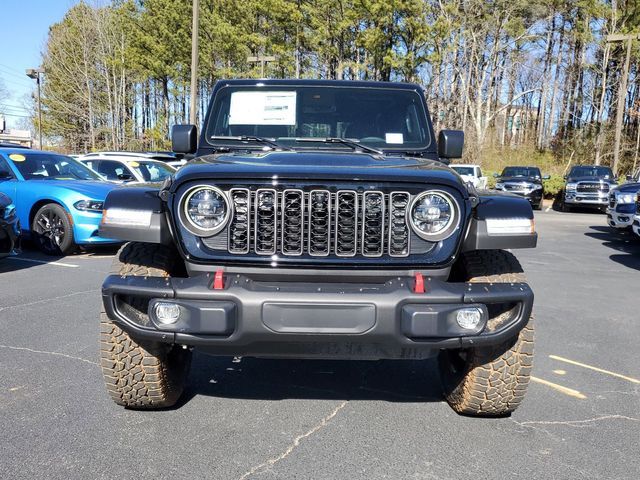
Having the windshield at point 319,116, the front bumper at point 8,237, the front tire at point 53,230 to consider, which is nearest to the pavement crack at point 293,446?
the windshield at point 319,116

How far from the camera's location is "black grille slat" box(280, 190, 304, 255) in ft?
8.97

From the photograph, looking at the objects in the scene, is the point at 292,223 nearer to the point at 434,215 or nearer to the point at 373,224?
the point at 373,224

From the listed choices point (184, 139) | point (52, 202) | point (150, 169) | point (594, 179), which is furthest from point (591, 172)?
point (184, 139)

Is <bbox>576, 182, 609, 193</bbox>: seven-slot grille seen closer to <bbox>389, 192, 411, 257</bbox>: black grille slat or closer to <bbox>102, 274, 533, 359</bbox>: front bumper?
<bbox>102, 274, 533, 359</bbox>: front bumper

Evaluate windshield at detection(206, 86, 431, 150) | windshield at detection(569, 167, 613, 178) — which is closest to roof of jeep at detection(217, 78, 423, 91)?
windshield at detection(206, 86, 431, 150)

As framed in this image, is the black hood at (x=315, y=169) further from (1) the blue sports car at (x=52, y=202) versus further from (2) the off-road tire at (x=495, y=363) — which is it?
(1) the blue sports car at (x=52, y=202)

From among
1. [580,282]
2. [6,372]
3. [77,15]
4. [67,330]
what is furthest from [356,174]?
[77,15]

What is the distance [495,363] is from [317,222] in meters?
1.26

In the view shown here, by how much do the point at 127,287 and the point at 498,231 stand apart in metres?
1.83

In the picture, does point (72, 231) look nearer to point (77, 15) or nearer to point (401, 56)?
point (401, 56)

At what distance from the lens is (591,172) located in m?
22.2

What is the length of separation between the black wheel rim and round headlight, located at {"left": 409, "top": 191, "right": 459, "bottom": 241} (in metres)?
7.44

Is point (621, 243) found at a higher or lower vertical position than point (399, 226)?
lower

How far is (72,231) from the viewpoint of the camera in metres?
8.69
